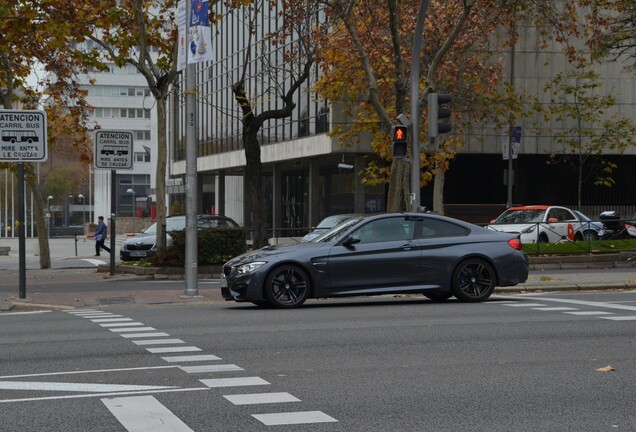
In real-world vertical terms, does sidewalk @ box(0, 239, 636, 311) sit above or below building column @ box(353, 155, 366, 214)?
below

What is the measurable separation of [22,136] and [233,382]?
440 inches

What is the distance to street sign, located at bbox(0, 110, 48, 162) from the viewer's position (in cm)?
1950

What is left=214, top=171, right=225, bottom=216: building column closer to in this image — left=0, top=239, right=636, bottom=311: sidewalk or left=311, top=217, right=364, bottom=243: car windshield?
left=0, top=239, right=636, bottom=311: sidewalk

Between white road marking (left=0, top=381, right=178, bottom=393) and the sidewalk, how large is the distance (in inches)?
358

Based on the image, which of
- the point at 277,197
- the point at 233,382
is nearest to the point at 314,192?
the point at 277,197

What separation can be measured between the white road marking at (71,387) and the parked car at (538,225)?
23.6m

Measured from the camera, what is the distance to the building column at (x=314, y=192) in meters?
55.1

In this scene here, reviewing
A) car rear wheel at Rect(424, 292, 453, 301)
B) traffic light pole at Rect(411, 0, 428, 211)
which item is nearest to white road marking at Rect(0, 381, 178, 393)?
car rear wheel at Rect(424, 292, 453, 301)

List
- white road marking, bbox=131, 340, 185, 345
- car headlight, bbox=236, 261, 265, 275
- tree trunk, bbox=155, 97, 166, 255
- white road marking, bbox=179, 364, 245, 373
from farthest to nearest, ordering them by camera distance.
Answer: tree trunk, bbox=155, 97, 166, 255, car headlight, bbox=236, 261, 265, 275, white road marking, bbox=131, 340, 185, 345, white road marking, bbox=179, 364, 245, 373

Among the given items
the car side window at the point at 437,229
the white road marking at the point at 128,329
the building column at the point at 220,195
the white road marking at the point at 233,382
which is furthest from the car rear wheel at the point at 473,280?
the building column at the point at 220,195

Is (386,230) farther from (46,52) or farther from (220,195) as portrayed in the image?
(220,195)

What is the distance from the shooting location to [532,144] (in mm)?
52594

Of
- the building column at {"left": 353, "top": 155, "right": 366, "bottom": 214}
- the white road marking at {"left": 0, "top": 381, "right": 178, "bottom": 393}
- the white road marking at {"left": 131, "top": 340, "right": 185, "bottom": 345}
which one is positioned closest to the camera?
the white road marking at {"left": 0, "top": 381, "right": 178, "bottom": 393}

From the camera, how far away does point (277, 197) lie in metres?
61.0
